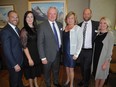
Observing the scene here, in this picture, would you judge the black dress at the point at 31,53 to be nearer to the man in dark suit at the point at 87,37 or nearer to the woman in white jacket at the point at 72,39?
the woman in white jacket at the point at 72,39

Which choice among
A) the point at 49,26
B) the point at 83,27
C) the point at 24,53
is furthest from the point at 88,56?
the point at 24,53

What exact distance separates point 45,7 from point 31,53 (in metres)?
2.05

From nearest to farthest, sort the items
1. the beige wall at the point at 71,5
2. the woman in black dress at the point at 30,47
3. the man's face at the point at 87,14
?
the woman in black dress at the point at 30,47, the man's face at the point at 87,14, the beige wall at the point at 71,5

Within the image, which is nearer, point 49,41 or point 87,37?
point 49,41

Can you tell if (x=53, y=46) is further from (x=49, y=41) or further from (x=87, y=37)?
(x=87, y=37)

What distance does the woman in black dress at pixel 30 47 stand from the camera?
2703 mm

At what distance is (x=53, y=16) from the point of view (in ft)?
9.39

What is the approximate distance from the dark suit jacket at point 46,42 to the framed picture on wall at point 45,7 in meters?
1.67

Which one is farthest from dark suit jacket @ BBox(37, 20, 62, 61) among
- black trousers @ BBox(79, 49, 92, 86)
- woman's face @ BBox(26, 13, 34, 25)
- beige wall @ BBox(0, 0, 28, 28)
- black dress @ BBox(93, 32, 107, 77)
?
beige wall @ BBox(0, 0, 28, 28)

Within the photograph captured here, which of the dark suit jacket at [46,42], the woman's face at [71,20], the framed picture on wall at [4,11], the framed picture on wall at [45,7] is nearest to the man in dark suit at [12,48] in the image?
the dark suit jacket at [46,42]

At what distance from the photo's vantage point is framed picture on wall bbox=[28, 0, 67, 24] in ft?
14.5

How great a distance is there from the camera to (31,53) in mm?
2842

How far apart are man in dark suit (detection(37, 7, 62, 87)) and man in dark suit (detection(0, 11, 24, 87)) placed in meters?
0.38

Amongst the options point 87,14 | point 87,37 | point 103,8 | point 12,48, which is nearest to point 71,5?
point 103,8
